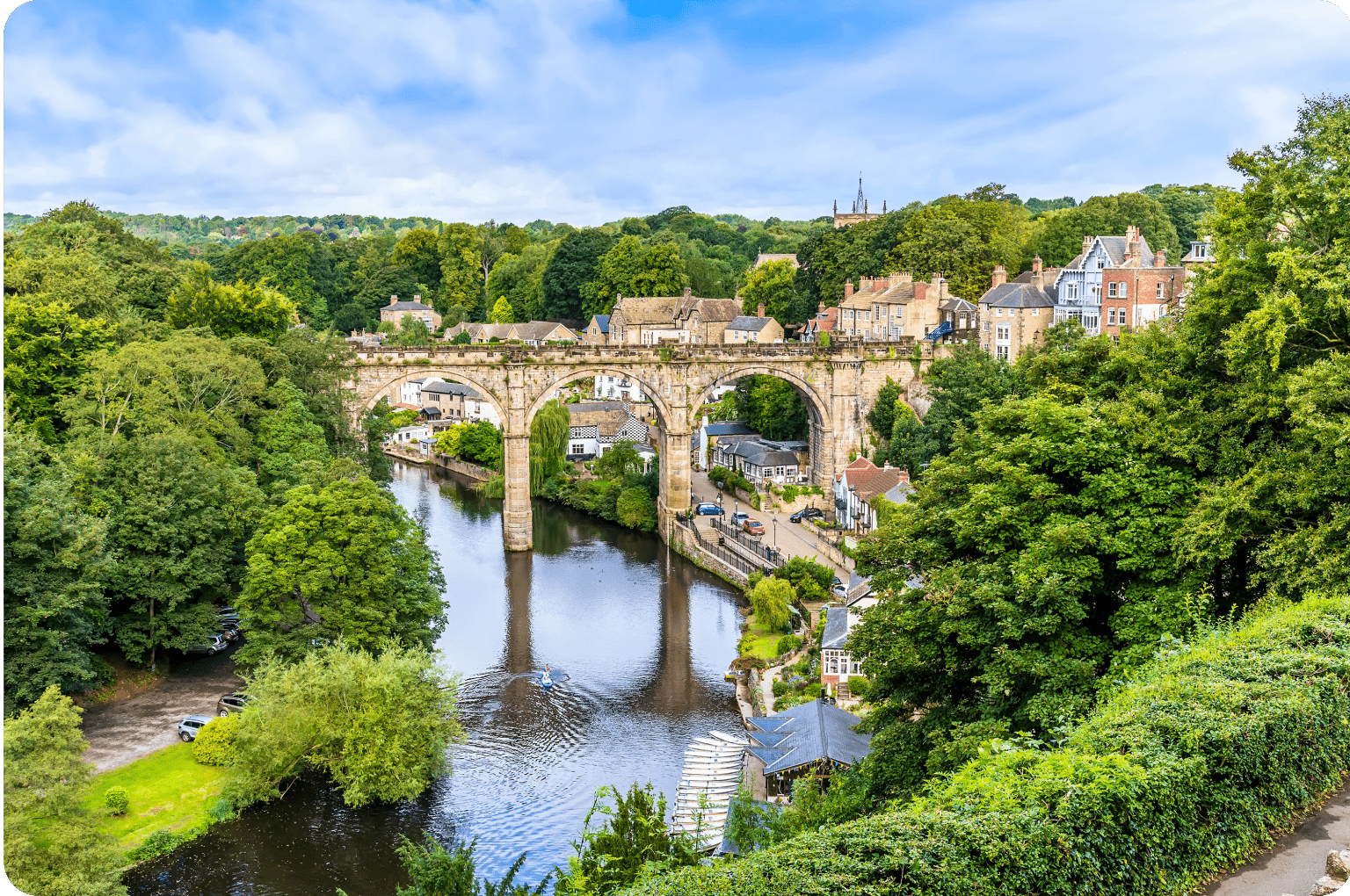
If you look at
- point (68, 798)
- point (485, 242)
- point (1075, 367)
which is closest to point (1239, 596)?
point (1075, 367)

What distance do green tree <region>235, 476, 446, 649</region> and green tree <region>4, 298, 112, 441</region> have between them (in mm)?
11411

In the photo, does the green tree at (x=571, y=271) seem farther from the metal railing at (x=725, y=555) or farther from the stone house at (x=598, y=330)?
the metal railing at (x=725, y=555)

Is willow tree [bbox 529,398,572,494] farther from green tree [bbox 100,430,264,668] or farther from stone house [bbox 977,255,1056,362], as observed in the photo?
green tree [bbox 100,430,264,668]

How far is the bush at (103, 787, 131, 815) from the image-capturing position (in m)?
25.2

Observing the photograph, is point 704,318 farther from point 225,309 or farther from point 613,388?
point 225,309

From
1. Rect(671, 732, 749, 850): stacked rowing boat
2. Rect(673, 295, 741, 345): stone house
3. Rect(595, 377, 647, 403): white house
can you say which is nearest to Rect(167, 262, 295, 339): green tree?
Rect(671, 732, 749, 850): stacked rowing boat

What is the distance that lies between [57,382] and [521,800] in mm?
22610

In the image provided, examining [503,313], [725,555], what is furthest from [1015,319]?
[503,313]

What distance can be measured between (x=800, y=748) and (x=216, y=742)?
48.7 feet

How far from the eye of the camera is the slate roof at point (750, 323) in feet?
257

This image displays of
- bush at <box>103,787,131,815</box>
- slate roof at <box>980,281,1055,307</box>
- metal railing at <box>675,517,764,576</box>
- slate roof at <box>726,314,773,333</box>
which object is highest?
slate roof at <box>980,281,1055,307</box>

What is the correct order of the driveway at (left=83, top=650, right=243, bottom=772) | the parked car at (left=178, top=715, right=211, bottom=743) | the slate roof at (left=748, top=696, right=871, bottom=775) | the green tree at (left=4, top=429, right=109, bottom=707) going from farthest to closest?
the parked car at (left=178, top=715, right=211, bottom=743), the driveway at (left=83, top=650, right=243, bottom=772), the green tree at (left=4, top=429, right=109, bottom=707), the slate roof at (left=748, top=696, right=871, bottom=775)

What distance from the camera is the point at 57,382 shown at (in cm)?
3800

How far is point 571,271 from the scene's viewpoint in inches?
4080
